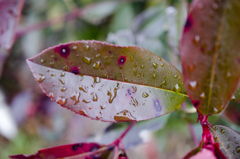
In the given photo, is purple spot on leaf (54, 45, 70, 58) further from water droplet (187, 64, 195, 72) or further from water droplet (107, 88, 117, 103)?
water droplet (187, 64, 195, 72)

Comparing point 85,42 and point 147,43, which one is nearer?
point 85,42

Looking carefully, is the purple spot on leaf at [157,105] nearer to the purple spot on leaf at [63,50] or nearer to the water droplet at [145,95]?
the water droplet at [145,95]

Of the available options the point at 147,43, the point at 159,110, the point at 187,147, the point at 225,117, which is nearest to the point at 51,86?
the point at 159,110

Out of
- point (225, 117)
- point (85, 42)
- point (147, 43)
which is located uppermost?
point (85, 42)

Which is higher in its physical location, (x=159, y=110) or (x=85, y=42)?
(x=85, y=42)

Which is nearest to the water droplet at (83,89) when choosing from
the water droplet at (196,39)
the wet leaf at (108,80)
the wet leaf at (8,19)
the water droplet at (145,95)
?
the wet leaf at (108,80)

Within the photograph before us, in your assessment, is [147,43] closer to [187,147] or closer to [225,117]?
[225,117]

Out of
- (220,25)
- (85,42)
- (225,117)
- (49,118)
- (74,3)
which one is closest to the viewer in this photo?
(220,25)
